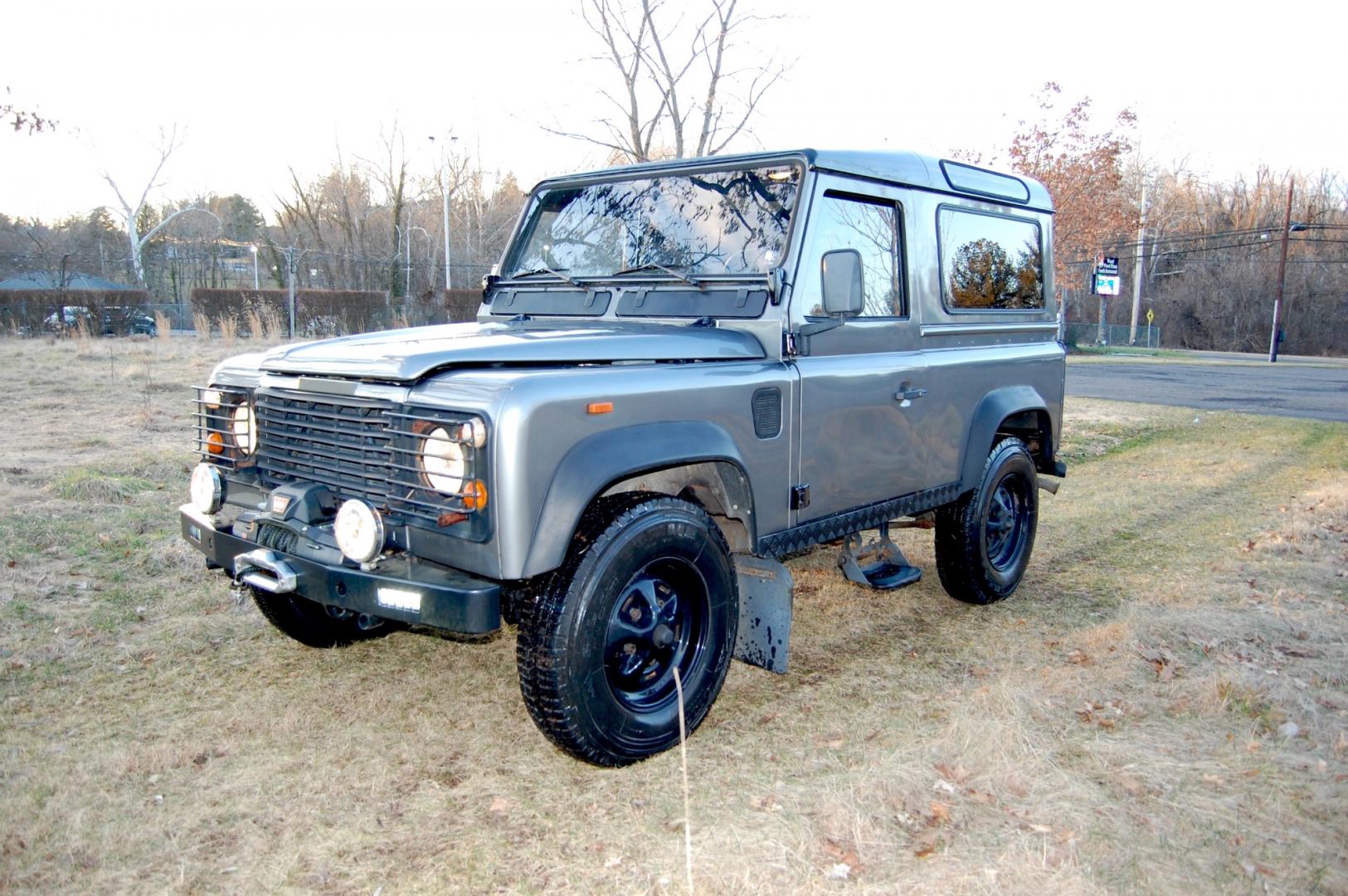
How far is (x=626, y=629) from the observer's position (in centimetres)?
329

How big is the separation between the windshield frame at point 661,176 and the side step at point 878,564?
1.61 meters

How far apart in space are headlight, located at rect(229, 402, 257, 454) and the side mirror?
7.49 feet

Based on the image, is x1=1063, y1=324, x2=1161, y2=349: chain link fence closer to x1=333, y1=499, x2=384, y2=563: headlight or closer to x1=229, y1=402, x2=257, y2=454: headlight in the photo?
x1=229, y1=402, x2=257, y2=454: headlight

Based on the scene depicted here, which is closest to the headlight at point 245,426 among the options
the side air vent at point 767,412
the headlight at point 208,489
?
the headlight at point 208,489

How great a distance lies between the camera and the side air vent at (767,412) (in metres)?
3.58

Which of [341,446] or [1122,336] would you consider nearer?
[341,446]

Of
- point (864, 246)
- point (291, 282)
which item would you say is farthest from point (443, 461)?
point (291, 282)

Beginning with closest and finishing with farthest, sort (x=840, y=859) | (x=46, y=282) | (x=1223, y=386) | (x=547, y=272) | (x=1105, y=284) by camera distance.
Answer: (x=840, y=859), (x=547, y=272), (x=1223, y=386), (x=1105, y=284), (x=46, y=282)

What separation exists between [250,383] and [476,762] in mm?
1722

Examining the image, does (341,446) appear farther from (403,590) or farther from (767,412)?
(767,412)

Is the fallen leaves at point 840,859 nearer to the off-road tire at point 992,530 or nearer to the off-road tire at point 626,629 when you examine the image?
the off-road tire at point 626,629

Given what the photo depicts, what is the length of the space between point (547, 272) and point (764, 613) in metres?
1.93

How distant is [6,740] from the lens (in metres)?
3.48

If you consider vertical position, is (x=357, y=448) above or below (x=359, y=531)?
above
